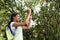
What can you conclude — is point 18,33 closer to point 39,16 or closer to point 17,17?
point 17,17

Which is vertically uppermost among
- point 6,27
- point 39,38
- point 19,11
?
point 19,11

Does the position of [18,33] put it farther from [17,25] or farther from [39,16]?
[39,16]

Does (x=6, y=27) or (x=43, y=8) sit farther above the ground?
(x=43, y=8)

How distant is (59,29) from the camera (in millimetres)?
2227

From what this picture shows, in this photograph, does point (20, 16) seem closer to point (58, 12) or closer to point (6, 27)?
point (6, 27)

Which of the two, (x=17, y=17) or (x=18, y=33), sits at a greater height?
(x=17, y=17)

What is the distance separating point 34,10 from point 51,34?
0.31 metres

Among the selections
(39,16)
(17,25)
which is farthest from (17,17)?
(39,16)

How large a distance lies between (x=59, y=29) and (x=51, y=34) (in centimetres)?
10

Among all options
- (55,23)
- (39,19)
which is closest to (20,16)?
(39,19)

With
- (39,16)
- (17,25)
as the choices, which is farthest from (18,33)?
(39,16)

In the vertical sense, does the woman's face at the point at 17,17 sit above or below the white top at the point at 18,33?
above

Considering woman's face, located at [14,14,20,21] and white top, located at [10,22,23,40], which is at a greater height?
woman's face, located at [14,14,20,21]

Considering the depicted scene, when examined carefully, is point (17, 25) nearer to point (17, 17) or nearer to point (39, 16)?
point (17, 17)
